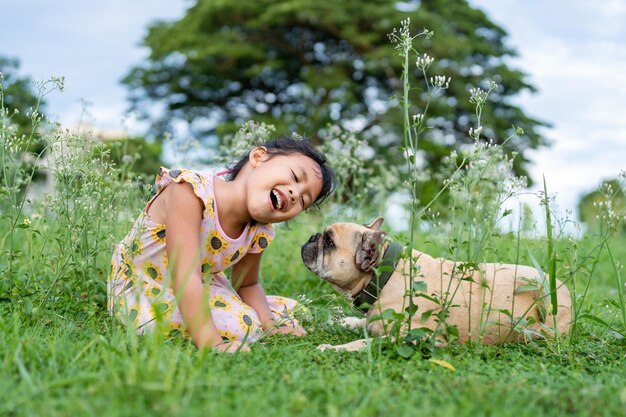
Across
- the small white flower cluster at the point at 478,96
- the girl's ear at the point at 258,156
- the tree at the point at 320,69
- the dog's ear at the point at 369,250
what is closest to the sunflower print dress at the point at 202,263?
the girl's ear at the point at 258,156

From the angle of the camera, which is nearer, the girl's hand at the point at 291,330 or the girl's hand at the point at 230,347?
the girl's hand at the point at 230,347

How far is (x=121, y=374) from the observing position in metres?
2.31

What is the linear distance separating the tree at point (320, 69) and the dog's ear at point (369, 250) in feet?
61.8

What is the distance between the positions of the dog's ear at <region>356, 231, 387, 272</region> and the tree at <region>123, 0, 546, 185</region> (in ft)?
61.8

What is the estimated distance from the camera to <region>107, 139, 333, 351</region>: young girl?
11.7 feet

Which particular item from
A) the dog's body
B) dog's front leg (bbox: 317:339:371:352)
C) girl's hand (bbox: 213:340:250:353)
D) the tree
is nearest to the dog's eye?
the dog's body

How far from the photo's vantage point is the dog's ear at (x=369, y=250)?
3.81 meters

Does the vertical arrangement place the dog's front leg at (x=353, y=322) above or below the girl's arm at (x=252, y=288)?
below

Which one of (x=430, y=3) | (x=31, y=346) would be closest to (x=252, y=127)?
(x=31, y=346)

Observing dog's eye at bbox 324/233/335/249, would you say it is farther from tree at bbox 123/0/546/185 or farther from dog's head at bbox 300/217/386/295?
tree at bbox 123/0/546/185

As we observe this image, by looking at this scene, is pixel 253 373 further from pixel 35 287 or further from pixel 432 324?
pixel 35 287

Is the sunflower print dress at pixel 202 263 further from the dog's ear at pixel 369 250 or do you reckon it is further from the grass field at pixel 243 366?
the dog's ear at pixel 369 250

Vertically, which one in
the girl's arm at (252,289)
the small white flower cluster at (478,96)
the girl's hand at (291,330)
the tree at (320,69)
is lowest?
the girl's hand at (291,330)

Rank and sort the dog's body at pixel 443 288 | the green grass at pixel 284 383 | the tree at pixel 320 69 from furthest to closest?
the tree at pixel 320 69 < the dog's body at pixel 443 288 < the green grass at pixel 284 383
